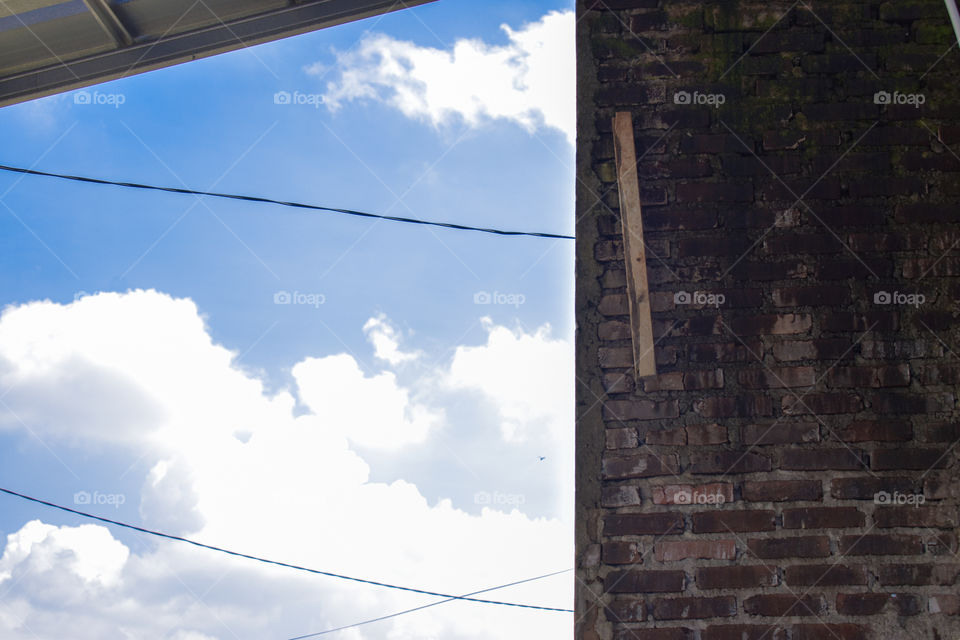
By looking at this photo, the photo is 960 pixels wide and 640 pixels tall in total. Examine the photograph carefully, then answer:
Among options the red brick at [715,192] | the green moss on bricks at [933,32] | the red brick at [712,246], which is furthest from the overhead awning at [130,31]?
the green moss on bricks at [933,32]

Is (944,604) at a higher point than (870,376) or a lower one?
lower

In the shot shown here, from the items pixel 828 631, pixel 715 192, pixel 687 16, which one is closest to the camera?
pixel 828 631

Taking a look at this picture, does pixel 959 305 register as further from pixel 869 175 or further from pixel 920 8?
pixel 920 8

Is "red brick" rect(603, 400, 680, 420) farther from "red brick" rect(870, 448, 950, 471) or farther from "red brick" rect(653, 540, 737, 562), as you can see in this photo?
"red brick" rect(870, 448, 950, 471)

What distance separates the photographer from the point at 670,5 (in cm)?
244

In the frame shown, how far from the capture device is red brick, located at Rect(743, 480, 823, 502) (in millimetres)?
2104

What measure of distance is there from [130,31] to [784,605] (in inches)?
160

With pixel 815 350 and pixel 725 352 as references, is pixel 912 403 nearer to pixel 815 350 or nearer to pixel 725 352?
pixel 815 350

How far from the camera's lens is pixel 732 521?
209 centimetres

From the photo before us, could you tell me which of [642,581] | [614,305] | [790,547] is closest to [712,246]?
[614,305]

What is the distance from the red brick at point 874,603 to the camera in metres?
2.01

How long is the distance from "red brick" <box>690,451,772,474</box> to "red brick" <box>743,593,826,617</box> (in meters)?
0.36

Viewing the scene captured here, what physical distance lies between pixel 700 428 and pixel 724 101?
109 centimetres

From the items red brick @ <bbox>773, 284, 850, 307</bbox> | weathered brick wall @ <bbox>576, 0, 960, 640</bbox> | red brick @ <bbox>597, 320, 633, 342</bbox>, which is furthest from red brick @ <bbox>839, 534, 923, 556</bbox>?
red brick @ <bbox>597, 320, 633, 342</bbox>
